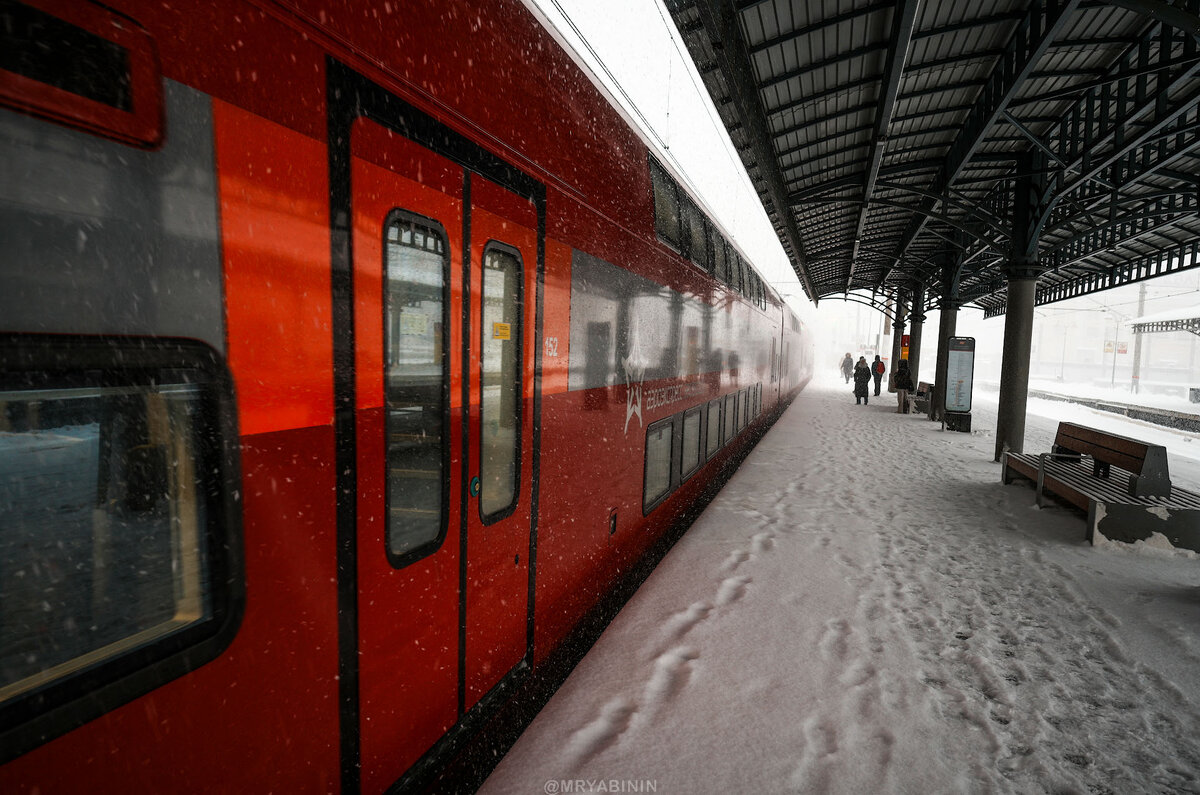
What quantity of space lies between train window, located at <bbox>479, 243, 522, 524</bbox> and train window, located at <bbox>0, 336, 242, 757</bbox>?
1.09 metres

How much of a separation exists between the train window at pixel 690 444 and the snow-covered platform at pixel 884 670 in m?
0.68

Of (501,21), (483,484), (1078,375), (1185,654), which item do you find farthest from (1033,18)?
(1078,375)

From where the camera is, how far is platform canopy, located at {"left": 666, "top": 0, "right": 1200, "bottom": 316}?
6.37 metres

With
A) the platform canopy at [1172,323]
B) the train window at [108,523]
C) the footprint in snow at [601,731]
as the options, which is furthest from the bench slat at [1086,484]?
the platform canopy at [1172,323]

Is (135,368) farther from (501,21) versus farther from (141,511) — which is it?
(501,21)

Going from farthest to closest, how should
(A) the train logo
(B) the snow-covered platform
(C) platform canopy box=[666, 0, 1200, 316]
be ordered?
1. (C) platform canopy box=[666, 0, 1200, 316]
2. (A) the train logo
3. (B) the snow-covered platform

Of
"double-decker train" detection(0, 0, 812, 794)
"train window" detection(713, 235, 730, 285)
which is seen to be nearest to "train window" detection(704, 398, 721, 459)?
"train window" detection(713, 235, 730, 285)

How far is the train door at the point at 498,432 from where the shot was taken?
89.3 inches

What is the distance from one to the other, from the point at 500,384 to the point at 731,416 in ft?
19.4

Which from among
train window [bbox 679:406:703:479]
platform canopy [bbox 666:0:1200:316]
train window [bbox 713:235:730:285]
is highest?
platform canopy [bbox 666:0:1200:316]

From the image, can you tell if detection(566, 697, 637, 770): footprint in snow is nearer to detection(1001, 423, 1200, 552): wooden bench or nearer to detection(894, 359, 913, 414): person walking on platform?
detection(1001, 423, 1200, 552): wooden bench

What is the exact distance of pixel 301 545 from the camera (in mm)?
1541

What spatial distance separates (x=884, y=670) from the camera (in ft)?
11.6

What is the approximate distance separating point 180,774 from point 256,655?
249 millimetres
